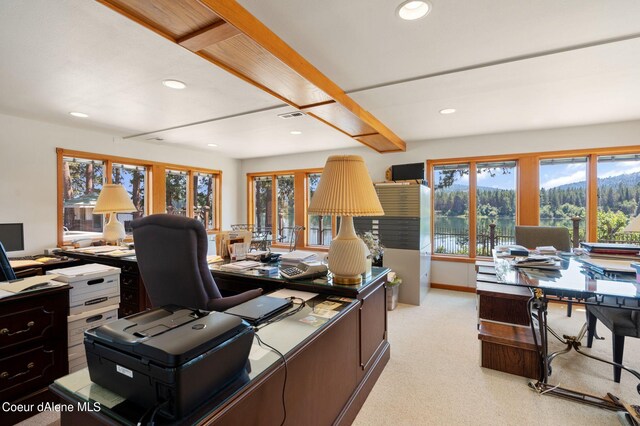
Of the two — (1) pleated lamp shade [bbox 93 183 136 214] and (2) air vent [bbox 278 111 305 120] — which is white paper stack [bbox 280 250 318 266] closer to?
(2) air vent [bbox 278 111 305 120]

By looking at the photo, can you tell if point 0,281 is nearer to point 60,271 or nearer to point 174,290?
point 60,271

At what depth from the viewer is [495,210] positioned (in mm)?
4586

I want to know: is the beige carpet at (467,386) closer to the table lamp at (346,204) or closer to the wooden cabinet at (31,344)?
the table lamp at (346,204)

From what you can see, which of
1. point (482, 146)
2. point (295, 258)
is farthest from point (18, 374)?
point (482, 146)

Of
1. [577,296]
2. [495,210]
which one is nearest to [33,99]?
[577,296]

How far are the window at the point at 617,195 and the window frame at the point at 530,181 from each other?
8 cm

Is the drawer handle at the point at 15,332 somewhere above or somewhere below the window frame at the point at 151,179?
below

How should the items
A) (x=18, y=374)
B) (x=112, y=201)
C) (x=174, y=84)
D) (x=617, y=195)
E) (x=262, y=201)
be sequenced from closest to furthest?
(x=18, y=374), (x=174, y=84), (x=112, y=201), (x=617, y=195), (x=262, y=201)

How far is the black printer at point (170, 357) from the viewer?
0.77m

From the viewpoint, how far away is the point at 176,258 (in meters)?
1.53

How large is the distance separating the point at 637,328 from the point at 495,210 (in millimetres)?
2749

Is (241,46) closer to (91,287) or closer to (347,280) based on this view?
(347,280)

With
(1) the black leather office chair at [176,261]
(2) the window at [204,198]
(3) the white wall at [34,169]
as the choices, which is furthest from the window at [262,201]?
(1) the black leather office chair at [176,261]

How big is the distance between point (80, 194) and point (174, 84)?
9.21 feet
